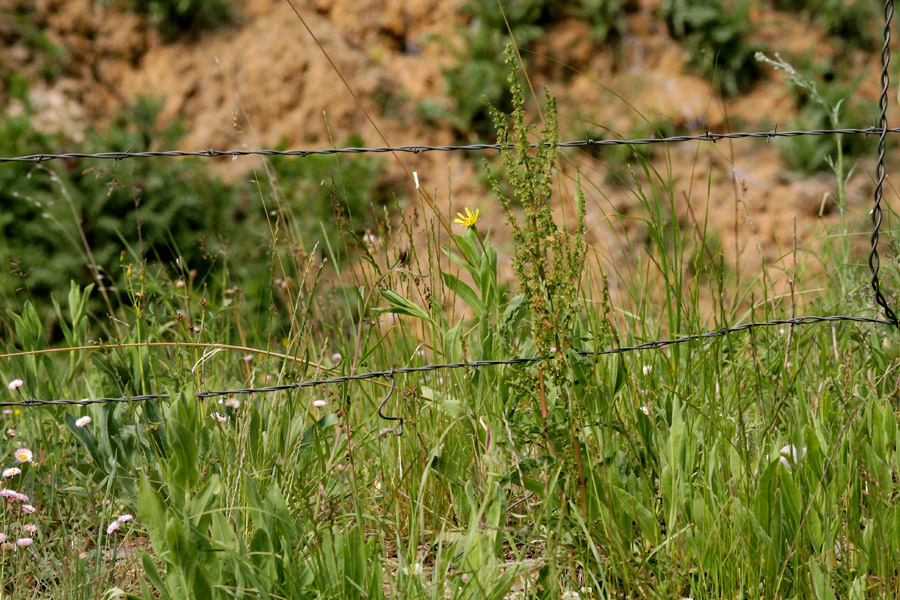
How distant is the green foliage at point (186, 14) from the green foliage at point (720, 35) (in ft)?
11.8

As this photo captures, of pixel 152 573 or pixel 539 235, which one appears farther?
pixel 539 235

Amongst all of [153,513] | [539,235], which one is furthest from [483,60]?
[153,513]

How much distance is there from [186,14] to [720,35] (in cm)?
427

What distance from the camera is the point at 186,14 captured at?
6.77m

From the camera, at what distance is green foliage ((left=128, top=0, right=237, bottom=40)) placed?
21.9ft

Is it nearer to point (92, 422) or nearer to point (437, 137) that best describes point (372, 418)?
point (92, 422)

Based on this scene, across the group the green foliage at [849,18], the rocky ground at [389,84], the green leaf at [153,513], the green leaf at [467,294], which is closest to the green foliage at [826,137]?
the rocky ground at [389,84]

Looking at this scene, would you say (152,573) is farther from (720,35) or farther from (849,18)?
(849,18)

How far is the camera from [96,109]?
655 cm

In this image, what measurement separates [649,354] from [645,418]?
0.45 m

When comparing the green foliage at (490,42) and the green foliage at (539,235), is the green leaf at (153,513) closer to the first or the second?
the green foliage at (539,235)

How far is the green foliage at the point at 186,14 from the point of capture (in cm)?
666

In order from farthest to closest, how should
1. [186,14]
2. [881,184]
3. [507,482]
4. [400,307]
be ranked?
1. [186,14]
2. [881,184]
3. [400,307]
4. [507,482]

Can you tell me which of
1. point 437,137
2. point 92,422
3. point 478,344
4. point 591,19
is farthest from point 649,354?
point 591,19
